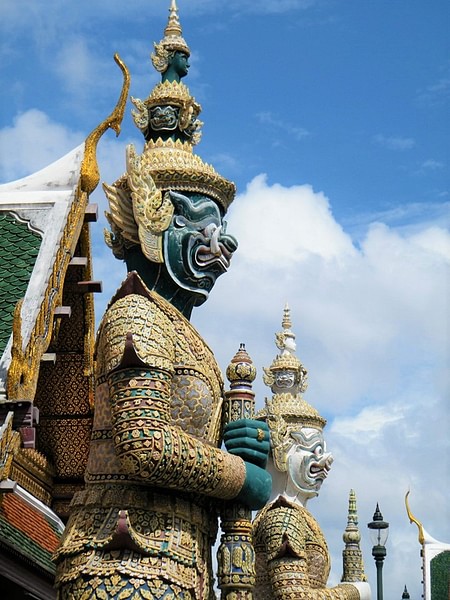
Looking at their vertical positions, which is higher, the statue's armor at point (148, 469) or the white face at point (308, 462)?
the white face at point (308, 462)

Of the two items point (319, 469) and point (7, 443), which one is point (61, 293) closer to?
point (7, 443)

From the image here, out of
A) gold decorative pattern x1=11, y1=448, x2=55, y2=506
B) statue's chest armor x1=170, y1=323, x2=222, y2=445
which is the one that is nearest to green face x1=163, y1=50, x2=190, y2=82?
statue's chest armor x1=170, y1=323, x2=222, y2=445

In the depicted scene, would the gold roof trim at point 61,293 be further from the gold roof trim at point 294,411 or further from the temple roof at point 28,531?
the gold roof trim at point 294,411

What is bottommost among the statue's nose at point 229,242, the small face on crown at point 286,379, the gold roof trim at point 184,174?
the statue's nose at point 229,242

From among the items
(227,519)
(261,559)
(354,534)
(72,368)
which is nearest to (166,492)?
(227,519)

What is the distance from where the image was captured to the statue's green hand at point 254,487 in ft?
21.9

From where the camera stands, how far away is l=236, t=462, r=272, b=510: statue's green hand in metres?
6.68

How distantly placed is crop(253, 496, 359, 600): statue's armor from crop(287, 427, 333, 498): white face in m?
0.29

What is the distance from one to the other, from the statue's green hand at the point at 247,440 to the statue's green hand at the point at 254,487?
0.19ft

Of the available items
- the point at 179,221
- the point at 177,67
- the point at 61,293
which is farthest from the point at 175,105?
the point at 61,293

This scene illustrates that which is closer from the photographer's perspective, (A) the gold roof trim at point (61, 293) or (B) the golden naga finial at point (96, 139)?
(A) the gold roof trim at point (61, 293)

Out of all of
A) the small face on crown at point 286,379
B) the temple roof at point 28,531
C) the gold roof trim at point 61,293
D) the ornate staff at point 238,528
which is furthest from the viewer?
the small face on crown at point 286,379

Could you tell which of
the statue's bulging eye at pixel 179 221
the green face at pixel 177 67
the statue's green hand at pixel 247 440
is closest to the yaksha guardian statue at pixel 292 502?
the statue's green hand at pixel 247 440

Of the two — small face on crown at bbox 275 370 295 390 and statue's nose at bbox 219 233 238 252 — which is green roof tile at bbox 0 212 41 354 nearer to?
statue's nose at bbox 219 233 238 252
